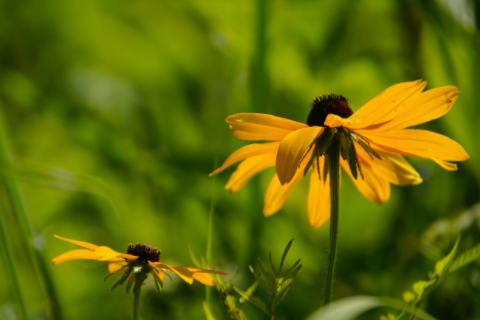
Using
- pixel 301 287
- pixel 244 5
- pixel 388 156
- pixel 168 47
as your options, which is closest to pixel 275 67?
pixel 244 5

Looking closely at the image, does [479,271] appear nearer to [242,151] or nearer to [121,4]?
[242,151]

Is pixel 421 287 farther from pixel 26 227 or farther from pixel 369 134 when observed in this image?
pixel 26 227

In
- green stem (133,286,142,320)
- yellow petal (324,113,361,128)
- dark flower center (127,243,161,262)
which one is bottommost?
green stem (133,286,142,320)

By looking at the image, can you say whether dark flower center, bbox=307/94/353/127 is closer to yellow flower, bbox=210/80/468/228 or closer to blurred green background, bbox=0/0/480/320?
yellow flower, bbox=210/80/468/228

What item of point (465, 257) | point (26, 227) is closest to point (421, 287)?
point (465, 257)

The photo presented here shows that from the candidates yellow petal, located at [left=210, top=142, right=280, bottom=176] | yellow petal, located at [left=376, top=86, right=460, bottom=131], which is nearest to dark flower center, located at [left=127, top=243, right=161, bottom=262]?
yellow petal, located at [left=210, top=142, right=280, bottom=176]

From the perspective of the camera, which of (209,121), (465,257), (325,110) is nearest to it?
(465,257)

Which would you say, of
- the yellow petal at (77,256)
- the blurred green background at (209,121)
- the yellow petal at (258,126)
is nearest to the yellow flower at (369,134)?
the yellow petal at (258,126)
